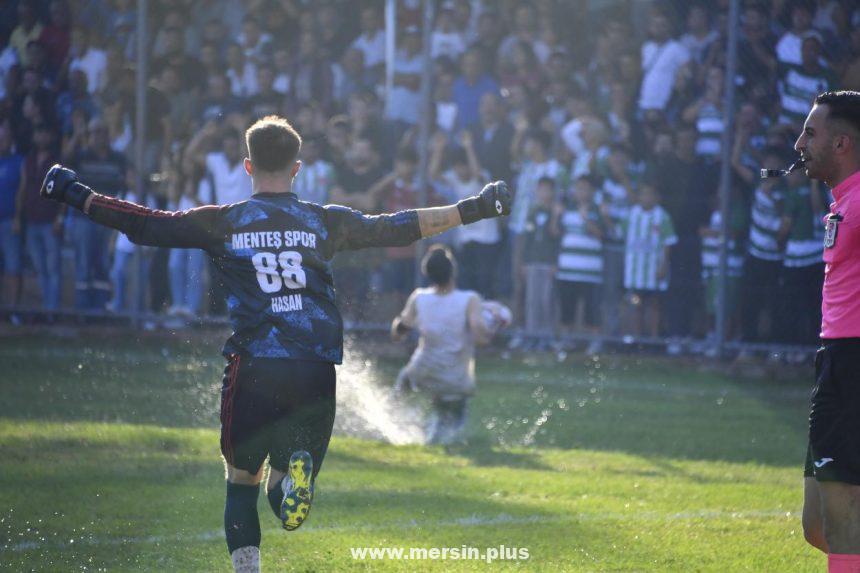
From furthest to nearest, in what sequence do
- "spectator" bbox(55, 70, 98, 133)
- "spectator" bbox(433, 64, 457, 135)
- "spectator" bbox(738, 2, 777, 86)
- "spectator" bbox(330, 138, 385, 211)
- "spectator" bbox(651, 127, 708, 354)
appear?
"spectator" bbox(55, 70, 98, 133) → "spectator" bbox(433, 64, 457, 135) → "spectator" bbox(330, 138, 385, 211) → "spectator" bbox(651, 127, 708, 354) → "spectator" bbox(738, 2, 777, 86)

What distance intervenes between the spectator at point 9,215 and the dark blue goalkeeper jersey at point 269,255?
10.2 m

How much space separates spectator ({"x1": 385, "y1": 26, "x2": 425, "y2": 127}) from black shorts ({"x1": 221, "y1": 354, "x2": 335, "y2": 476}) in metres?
10.00

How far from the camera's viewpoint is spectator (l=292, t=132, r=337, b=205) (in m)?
14.4

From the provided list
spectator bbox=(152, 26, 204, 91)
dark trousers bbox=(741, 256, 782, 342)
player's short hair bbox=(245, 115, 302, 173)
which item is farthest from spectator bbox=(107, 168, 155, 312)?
player's short hair bbox=(245, 115, 302, 173)

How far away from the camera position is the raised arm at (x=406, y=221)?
5449 mm

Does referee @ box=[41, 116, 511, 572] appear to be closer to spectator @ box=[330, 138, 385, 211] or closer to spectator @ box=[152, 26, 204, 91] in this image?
spectator @ box=[330, 138, 385, 211]

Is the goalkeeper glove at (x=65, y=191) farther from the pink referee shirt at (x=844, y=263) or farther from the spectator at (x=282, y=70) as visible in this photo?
the spectator at (x=282, y=70)

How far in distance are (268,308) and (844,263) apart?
2152mm

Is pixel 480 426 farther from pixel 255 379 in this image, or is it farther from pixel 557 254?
pixel 255 379

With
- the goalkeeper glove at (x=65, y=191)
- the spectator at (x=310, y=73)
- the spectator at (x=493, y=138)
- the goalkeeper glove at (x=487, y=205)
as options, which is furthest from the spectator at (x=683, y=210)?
the goalkeeper glove at (x=65, y=191)

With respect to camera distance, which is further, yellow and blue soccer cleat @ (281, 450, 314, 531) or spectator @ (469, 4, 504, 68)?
spectator @ (469, 4, 504, 68)

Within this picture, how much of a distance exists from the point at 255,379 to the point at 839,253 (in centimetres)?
221

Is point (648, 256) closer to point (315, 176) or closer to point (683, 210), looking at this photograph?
point (683, 210)

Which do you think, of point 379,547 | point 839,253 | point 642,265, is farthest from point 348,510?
point 642,265
